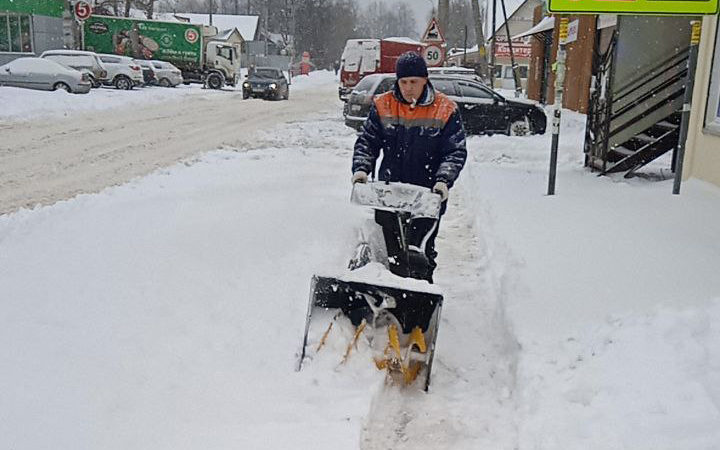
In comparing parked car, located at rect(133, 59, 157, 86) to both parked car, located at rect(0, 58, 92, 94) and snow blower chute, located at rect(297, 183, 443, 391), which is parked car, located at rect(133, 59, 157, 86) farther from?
snow blower chute, located at rect(297, 183, 443, 391)

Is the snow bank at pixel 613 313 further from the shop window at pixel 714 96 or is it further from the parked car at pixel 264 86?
the parked car at pixel 264 86

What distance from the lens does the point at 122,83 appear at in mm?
30297

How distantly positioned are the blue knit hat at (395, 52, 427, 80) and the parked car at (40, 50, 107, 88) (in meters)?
25.4

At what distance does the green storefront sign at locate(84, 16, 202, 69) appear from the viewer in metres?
38.7

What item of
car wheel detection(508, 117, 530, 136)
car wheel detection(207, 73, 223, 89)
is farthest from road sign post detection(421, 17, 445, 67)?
car wheel detection(207, 73, 223, 89)

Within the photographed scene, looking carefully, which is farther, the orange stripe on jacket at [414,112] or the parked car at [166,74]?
the parked car at [166,74]

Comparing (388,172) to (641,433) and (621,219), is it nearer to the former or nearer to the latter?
(641,433)

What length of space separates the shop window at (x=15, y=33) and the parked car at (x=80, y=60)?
6.57 metres

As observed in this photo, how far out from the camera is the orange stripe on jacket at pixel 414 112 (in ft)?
14.4

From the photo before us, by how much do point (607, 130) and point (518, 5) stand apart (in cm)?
5841

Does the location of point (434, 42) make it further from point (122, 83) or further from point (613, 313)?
point (613, 313)

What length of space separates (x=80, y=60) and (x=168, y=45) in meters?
12.7

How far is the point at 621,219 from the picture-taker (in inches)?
260

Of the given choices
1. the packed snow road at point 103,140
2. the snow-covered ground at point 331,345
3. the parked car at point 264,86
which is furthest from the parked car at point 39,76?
the snow-covered ground at point 331,345
